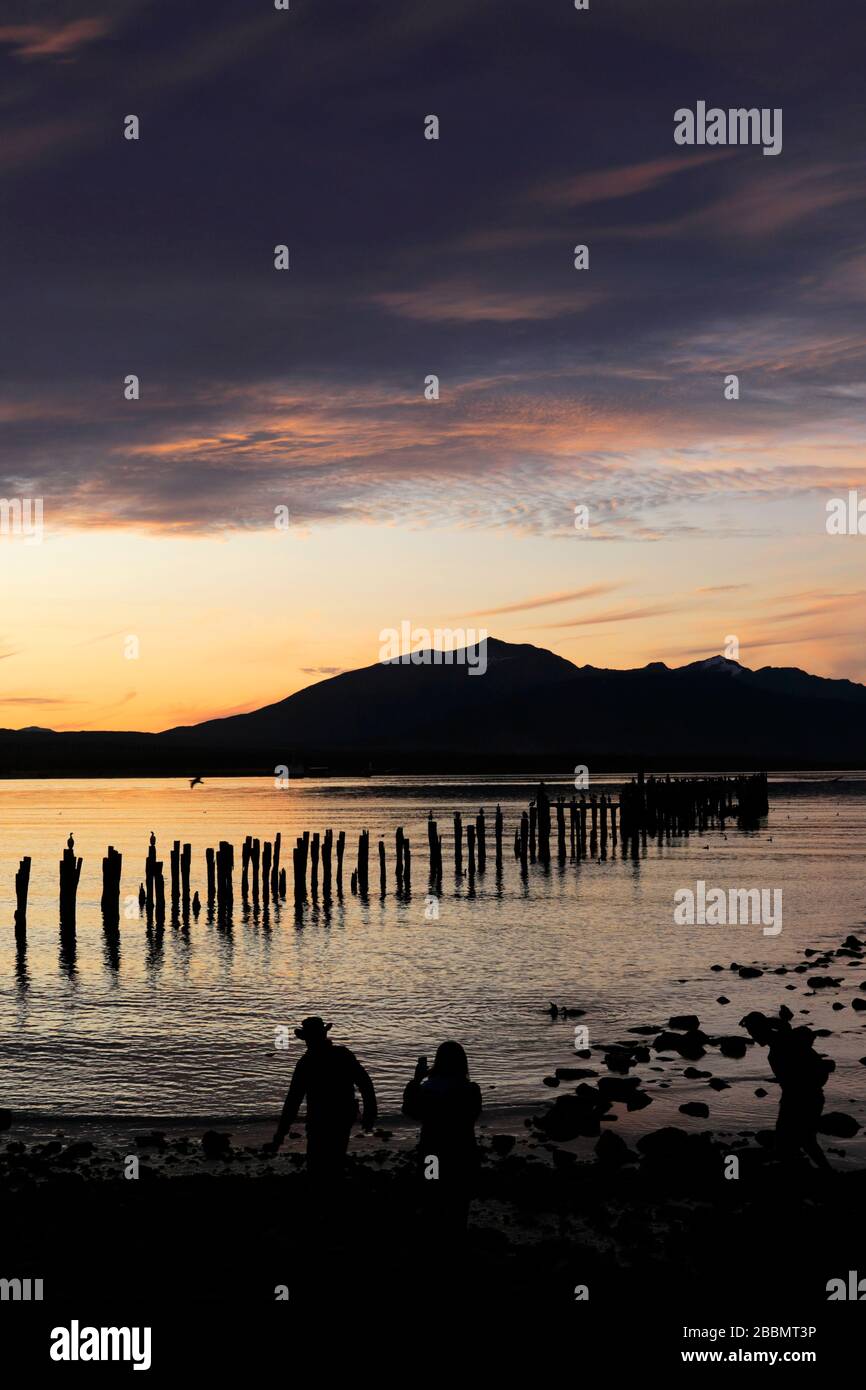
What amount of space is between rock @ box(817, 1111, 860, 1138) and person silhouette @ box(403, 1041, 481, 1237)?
7.38 m

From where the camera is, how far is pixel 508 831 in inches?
3346

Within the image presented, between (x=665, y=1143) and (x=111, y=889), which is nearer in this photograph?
(x=665, y=1143)

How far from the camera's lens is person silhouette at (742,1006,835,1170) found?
11961 mm

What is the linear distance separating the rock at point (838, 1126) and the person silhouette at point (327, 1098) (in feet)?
24.4

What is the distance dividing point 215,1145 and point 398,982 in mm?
13301

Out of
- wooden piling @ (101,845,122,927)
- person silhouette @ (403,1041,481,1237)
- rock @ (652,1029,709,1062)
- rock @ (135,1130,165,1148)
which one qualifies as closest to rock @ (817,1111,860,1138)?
rock @ (652,1029,709,1062)

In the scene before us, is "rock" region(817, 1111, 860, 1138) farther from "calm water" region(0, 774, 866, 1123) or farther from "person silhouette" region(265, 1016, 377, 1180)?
"person silhouette" region(265, 1016, 377, 1180)

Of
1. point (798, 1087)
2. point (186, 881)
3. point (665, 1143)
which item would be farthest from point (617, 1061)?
point (186, 881)

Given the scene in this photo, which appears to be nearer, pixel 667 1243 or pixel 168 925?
pixel 667 1243

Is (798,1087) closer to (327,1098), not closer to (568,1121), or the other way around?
(327,1098)

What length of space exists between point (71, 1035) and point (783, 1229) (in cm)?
1551

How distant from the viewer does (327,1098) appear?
434 inches
